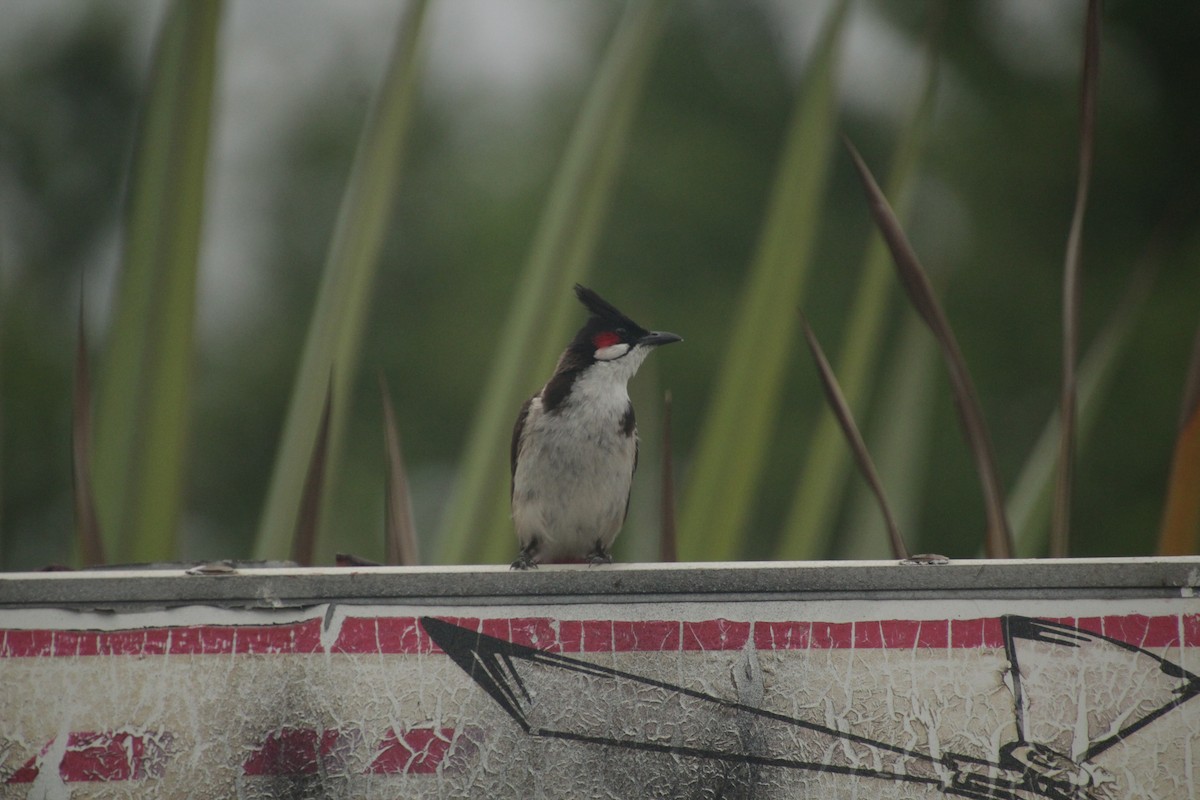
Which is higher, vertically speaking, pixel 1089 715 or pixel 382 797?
pixel 1089 715

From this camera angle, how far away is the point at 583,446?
2262 millimetres

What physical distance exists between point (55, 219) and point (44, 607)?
2818mm

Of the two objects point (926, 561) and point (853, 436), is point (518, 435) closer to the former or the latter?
point (853, 436)

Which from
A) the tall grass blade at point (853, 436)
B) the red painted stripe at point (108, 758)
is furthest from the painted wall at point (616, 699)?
the tall grass blade at point (853, 436)

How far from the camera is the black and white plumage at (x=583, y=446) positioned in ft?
7.45

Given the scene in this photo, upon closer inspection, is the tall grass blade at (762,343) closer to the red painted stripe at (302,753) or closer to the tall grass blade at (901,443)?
the tall grass blade at (901,443)

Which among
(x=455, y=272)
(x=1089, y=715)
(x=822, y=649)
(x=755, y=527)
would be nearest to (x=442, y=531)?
(x=822, y=649)

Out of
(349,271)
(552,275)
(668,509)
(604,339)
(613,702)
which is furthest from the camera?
(552,275)

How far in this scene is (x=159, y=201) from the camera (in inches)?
98.5

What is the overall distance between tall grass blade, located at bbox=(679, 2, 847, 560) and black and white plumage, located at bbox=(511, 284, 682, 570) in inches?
14.0

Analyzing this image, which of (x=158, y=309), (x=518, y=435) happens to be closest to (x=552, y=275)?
(x=518, y=435)

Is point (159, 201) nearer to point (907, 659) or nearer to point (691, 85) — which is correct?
point (907, 659)

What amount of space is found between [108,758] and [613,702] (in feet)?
2.41

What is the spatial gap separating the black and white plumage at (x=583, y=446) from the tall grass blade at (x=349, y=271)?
570 mm
